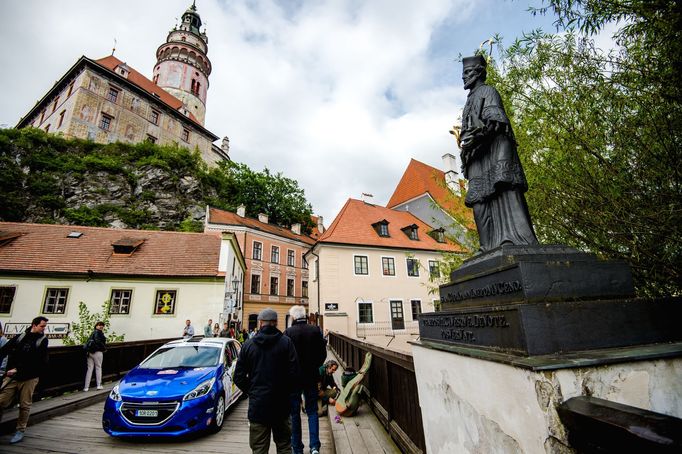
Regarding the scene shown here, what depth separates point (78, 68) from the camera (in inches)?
1430

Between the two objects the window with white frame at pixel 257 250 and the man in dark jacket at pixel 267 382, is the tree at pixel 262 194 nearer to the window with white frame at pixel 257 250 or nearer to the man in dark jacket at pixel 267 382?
the window with white frame at pixel 257 250

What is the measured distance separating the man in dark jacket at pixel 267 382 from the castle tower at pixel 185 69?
54.3 m

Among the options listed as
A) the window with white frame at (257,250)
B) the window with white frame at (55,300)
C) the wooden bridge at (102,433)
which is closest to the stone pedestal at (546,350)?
the wooden bridge at (102,433)

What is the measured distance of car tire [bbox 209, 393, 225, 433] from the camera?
557 centimetres

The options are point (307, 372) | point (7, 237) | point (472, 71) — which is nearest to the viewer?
point (472, 71)

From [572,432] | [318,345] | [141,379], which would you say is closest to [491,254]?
[572,432]

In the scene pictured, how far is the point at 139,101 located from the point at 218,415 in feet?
153

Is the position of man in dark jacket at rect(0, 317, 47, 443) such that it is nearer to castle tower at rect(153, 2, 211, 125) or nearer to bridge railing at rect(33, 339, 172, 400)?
bridge railing at rect(33, 339, 172, 400)

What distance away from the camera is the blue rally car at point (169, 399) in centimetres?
507

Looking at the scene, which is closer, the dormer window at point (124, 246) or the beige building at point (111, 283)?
the beige building at point (111, 283)

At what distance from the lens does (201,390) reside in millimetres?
5480

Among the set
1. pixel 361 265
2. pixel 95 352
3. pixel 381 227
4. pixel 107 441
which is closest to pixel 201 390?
pixel 107 441

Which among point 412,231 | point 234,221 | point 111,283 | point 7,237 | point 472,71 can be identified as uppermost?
point 234,221

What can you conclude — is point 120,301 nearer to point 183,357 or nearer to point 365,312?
point 183,357
